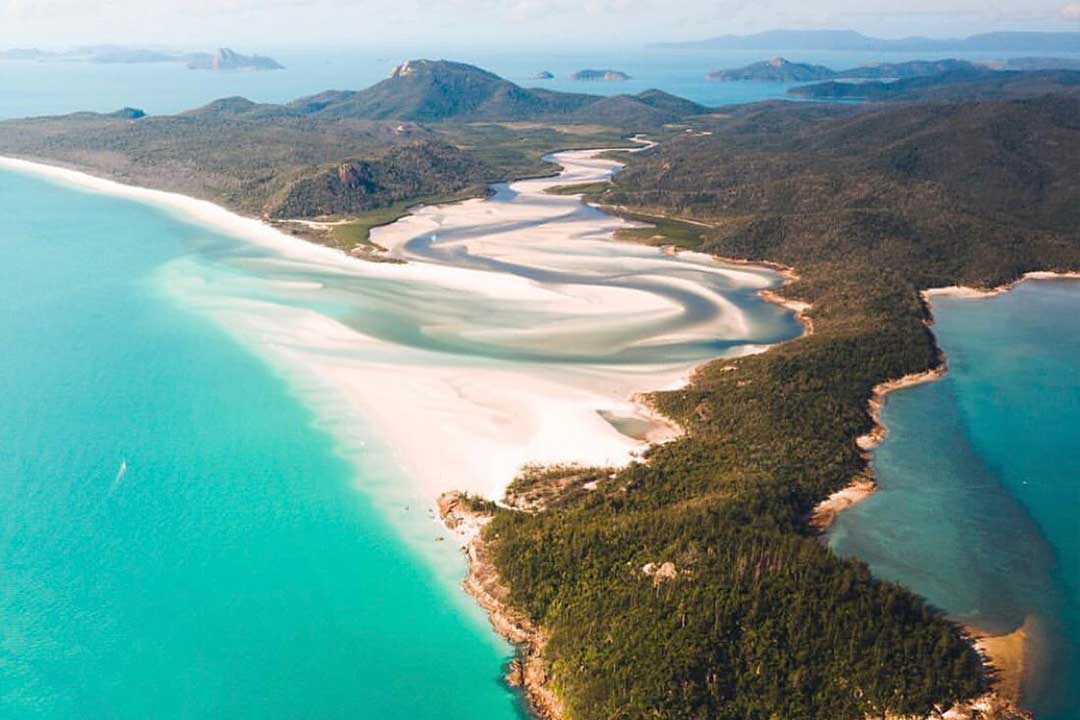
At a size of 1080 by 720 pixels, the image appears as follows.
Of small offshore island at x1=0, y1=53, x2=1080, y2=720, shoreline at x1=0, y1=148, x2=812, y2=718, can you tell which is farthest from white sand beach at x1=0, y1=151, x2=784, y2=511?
small offshore island at x1=0, y1=53, x2=1080, y2=720

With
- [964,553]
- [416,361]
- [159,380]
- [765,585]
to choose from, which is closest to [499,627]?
[765,585]

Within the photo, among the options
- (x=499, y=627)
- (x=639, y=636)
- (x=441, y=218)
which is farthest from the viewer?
(x=441, y=218)

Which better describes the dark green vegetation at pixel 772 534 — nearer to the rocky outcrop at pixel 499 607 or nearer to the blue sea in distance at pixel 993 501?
the rocky outcrop at pixel 499 607

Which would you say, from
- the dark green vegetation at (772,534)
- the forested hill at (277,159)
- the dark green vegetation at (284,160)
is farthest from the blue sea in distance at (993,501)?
the forested hill at (277,159)

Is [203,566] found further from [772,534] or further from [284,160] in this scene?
[284,160]

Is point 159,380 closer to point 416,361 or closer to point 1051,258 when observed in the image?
point 416,361

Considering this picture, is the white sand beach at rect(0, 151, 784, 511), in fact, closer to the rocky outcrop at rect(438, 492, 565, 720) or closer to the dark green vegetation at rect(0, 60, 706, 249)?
the rocky outcrop at rect(438, 492, 565, 720)

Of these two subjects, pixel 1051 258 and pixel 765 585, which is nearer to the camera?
pixel 765 585
